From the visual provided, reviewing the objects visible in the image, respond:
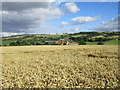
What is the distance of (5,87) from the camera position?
6844mm

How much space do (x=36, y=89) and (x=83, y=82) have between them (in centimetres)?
255

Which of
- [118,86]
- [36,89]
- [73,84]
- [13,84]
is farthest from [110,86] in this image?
[13,84]

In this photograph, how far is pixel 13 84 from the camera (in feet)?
23.1

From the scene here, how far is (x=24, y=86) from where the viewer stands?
6754mm

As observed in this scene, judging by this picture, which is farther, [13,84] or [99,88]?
[13,84]

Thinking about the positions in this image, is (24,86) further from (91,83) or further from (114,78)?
(114,78)

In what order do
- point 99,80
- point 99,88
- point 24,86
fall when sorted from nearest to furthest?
1. point 99,88
2. point 24,86
3. point 99,80

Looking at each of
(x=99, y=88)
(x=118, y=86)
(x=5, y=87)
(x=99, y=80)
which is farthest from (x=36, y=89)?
(x=118, y=86)

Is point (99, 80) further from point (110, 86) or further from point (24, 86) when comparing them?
point (24, 86)

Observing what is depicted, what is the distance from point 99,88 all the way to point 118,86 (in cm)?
106

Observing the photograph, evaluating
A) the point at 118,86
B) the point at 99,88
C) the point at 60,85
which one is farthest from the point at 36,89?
the point at 118,86

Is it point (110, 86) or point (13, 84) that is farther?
point (13, 84)

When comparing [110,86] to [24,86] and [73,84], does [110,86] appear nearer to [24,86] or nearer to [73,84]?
[73,84]

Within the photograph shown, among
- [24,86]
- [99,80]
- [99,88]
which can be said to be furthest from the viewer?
[99,80]
